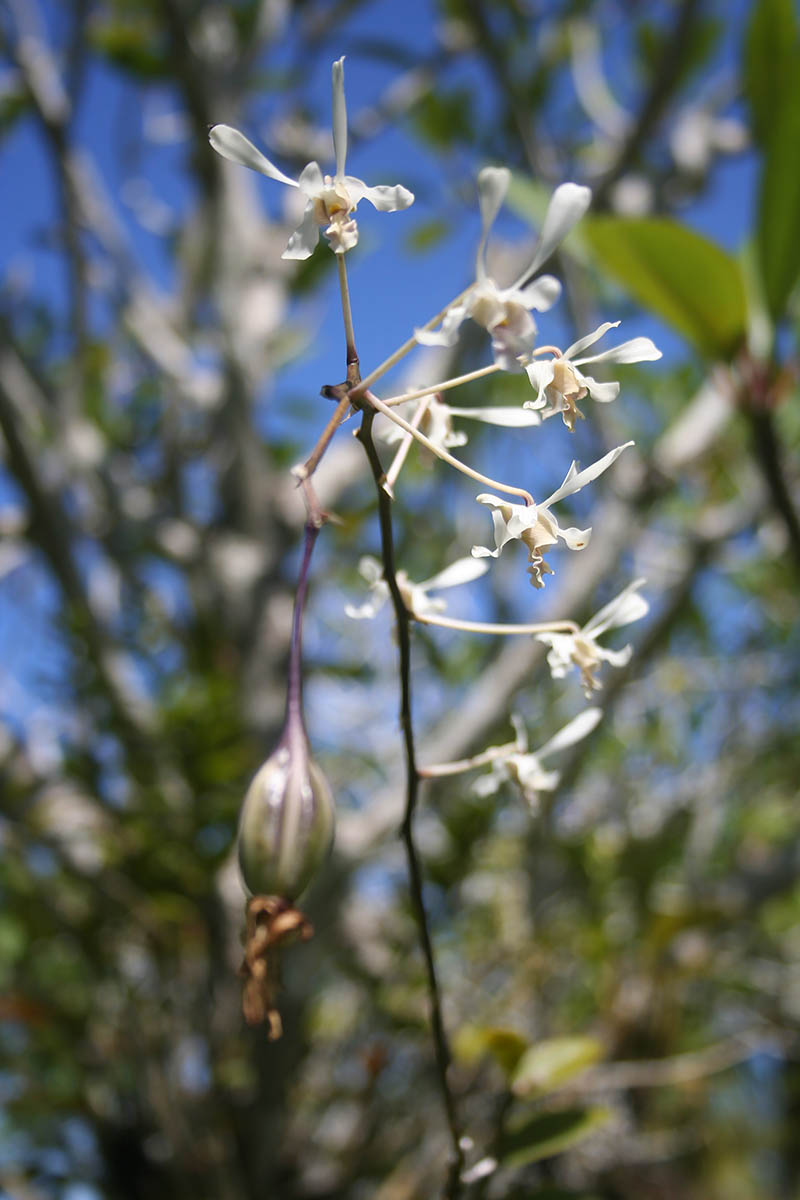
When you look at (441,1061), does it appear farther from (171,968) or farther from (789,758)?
(789,758)

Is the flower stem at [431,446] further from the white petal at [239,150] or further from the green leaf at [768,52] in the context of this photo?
the green leaf at [768,52]

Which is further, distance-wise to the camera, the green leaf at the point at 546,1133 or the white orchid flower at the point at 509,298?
the green leaf at the point at 546,1133

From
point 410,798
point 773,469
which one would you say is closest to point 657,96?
point 773,469

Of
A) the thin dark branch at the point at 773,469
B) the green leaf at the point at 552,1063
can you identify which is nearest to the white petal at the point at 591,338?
the green leaf at the point at 552,1063

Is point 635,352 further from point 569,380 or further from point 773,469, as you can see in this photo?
point 773,469

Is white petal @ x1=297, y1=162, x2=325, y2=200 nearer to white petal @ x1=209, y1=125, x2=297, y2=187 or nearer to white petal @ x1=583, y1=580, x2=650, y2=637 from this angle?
white petal @ x1=209, y1=125, x2=297, y2=187

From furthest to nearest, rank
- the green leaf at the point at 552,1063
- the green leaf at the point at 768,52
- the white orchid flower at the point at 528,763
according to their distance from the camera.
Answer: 1. the green leaf at the point at 768,52
2. the green leaf at the point at 552,1063
3. the white orchid flower at the point at 528,763

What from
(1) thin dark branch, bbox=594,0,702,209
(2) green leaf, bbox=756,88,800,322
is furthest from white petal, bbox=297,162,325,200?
(1) thin dark branch, bbox=594,0,702,209
